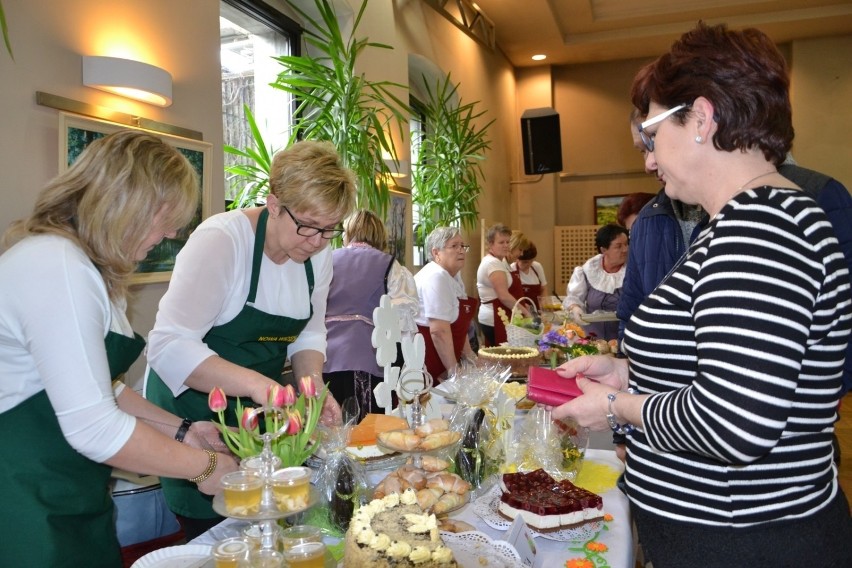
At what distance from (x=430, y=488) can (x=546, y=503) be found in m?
0.26

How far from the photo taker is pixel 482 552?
1.20m

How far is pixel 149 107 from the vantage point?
298 centimetres

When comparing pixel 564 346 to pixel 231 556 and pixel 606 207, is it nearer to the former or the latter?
pixel 231 556

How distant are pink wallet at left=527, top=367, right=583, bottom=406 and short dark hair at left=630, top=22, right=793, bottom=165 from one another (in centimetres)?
54

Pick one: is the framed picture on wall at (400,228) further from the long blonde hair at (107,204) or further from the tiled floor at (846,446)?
the long blonde hair at (107,204)

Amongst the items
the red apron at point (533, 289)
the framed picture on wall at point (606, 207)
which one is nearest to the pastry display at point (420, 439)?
the red apron at point (533, 289)

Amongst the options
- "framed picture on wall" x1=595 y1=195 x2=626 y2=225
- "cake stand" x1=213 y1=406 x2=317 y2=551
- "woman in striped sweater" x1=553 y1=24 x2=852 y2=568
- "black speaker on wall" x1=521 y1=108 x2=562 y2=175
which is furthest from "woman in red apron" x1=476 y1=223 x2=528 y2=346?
"framed picture on wall" x1=595 y1=195 x2=626 y2=225

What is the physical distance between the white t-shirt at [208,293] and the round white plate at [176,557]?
1.96 feet

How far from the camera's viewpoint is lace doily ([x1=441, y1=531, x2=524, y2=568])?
116 centimetres

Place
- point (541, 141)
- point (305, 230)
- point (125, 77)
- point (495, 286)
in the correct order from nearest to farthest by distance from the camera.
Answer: point (305, 230) → point (125, 77) → point (495, 286) → point (541, 141)

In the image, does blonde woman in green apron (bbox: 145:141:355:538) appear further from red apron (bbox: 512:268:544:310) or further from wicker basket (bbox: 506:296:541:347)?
red apron (bbox: 512:268:544:310)

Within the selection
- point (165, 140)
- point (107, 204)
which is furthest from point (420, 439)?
point (165, 140)

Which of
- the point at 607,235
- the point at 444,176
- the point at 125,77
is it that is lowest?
the point at 607,235

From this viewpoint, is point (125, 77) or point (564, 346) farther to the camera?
point (564, 346)
